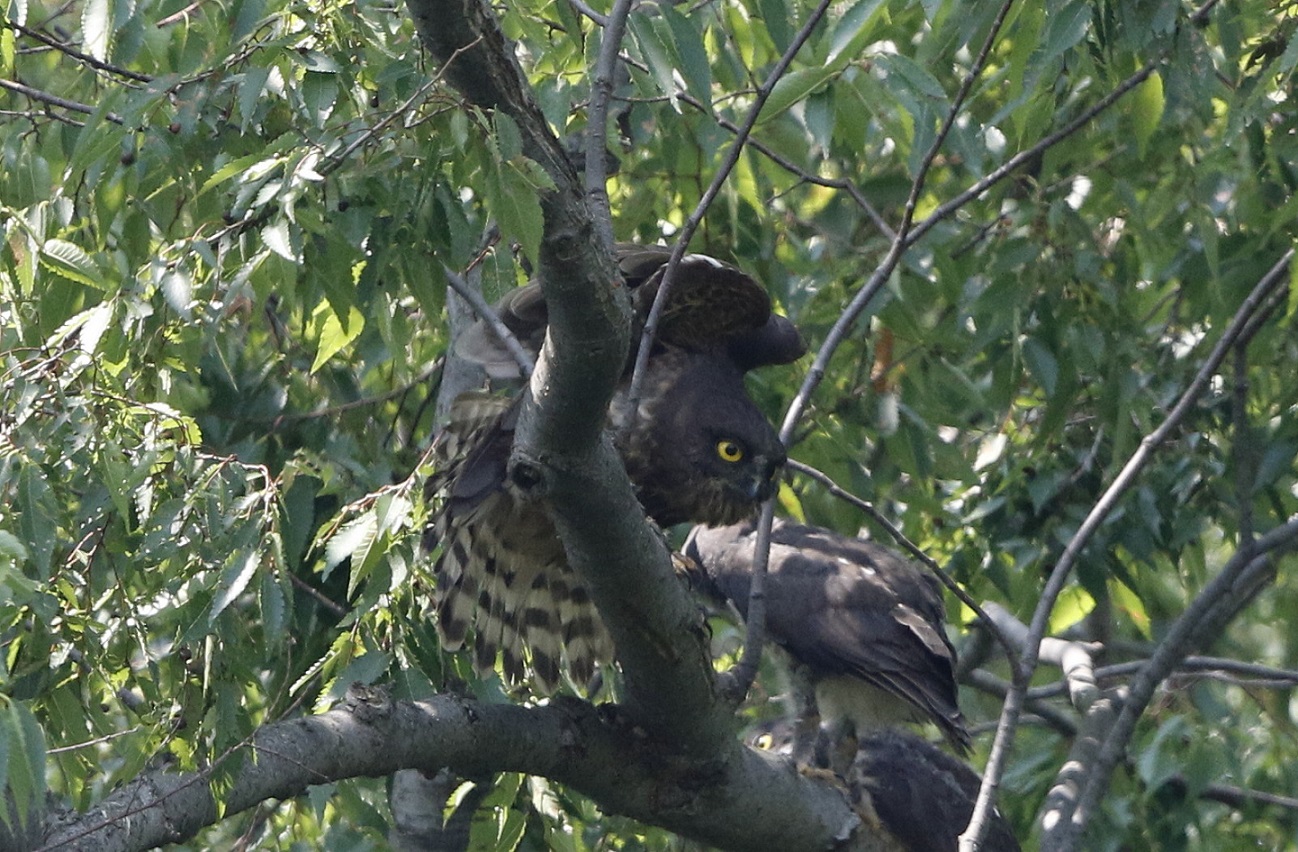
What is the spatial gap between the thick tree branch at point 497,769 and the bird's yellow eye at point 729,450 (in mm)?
696

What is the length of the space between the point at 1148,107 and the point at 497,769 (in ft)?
7.59

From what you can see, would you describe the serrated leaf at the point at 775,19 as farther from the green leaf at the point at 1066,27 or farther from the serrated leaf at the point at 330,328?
the serrated leaf at the point at 330,328

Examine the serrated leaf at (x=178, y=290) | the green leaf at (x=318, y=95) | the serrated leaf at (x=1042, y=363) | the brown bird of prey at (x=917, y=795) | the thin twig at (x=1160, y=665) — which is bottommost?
the brown bird of prey at (x=917, y=795)

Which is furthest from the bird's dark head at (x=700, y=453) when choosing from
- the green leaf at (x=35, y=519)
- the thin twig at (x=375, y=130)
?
the green leaf at (x=35, y=519)

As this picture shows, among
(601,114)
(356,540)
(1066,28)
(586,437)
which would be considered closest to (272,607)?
(356,540)

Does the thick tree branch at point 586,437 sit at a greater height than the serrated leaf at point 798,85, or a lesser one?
lesser

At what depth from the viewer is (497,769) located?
9.67ft

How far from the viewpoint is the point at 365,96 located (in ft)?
8.75

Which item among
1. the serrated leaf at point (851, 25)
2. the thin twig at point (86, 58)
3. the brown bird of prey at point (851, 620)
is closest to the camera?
the thin twig at point (86, 58)

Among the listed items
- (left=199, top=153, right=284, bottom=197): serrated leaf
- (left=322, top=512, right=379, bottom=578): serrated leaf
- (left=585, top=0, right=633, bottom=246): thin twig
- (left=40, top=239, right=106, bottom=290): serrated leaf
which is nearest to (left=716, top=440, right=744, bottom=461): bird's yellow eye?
(left=322, top=512, right=379, bottom=578): serrated leaf

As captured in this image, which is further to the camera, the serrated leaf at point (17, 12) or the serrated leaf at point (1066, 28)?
the serrated leaf at point (1066, 28)

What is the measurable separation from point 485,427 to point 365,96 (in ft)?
2.71

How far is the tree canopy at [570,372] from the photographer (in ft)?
7.88

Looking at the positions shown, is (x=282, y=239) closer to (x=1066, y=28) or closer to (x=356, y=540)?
(x=356, y=540)
